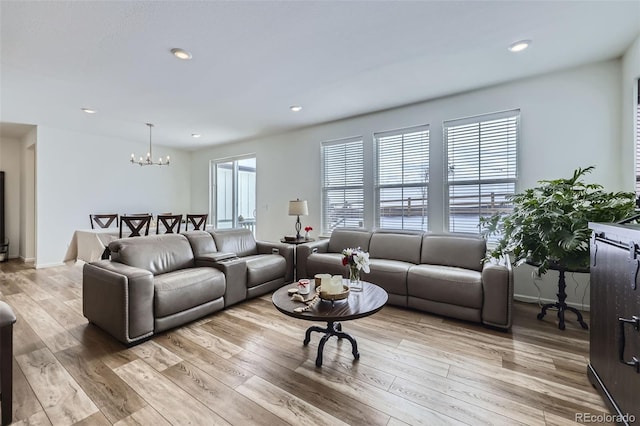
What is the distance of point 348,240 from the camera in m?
4.04

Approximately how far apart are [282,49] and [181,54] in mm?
954

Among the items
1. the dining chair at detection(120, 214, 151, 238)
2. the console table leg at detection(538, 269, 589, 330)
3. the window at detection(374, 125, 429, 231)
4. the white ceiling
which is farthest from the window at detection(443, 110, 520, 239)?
the dining chair at detection(120, 214, 151, 238)

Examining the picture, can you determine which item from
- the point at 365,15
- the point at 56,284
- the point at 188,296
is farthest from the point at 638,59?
the point at 56,284

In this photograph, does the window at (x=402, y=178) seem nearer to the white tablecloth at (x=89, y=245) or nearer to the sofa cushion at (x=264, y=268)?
the sofa cushion at (x=264, y=268)

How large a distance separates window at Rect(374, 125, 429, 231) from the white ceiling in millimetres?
506

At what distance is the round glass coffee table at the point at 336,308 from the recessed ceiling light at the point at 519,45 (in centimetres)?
253

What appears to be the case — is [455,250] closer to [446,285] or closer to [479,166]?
[446,285]

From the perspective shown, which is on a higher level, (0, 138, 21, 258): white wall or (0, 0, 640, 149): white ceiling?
(0, 0, 640, 149): white ceiling

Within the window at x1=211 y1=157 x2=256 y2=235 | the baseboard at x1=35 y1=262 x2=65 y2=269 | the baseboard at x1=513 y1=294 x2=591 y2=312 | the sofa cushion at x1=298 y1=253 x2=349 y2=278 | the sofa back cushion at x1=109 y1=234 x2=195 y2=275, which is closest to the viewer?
the sofa back cushion at x1=109 y1=234 x2=195 y2=275

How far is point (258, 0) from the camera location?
74.3 inches

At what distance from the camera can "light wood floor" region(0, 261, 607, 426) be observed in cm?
151

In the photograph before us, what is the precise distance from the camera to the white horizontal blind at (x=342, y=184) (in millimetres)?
4422

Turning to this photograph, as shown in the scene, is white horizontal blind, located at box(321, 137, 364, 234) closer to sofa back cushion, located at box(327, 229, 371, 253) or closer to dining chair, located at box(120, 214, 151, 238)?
sofa back cushion, located at box(327, 229, 371, 253)

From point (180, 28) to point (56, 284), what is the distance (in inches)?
159
